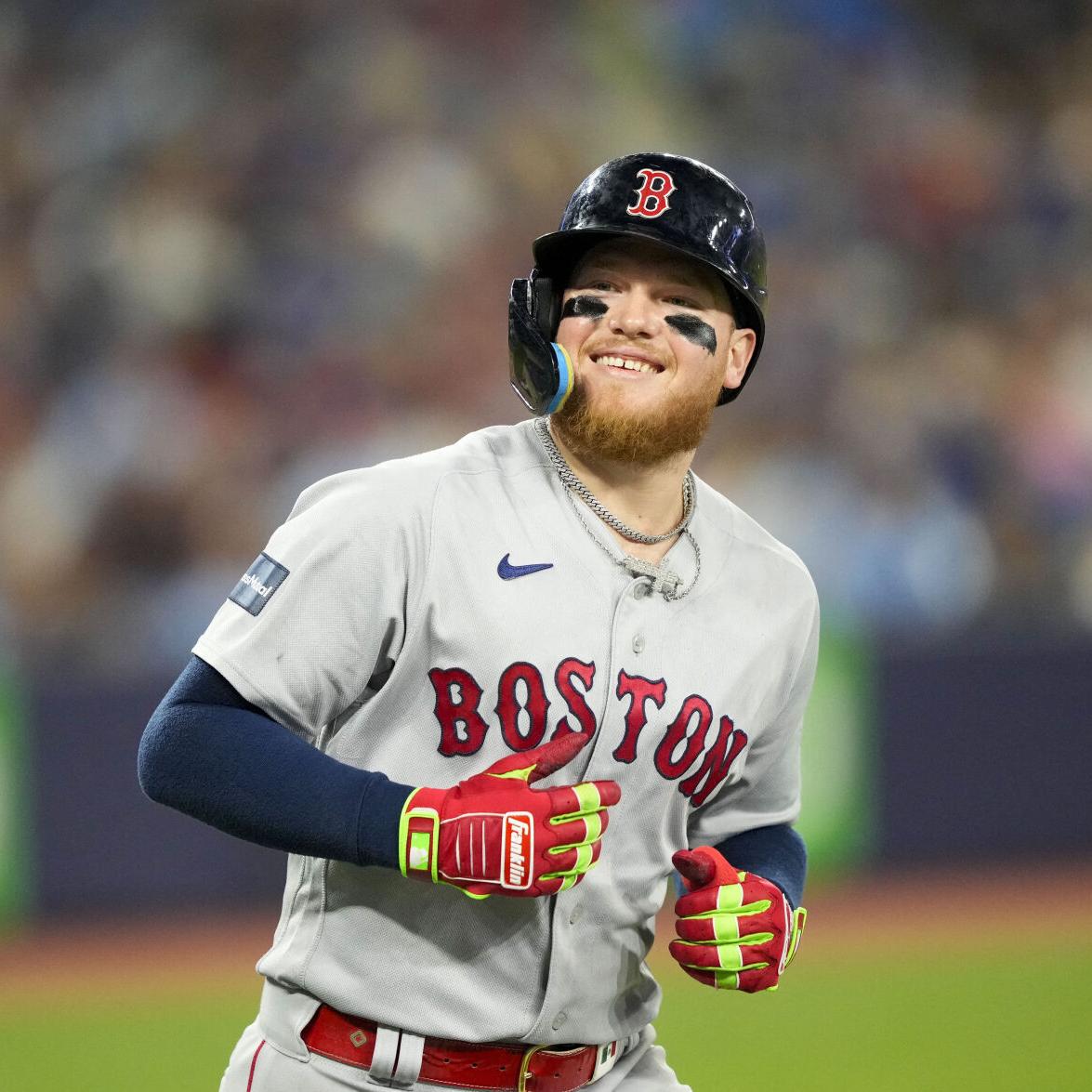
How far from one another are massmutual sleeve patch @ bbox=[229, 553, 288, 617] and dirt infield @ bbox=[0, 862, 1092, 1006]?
13.6 ft

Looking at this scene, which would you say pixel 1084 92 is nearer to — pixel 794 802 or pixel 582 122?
pixel 582 122

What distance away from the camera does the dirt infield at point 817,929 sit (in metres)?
6.35

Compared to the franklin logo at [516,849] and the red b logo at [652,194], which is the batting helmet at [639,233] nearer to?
the red b logo at [652,194]

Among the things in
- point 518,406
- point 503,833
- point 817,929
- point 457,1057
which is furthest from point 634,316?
point 518,406

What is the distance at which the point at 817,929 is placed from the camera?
6.91 meters

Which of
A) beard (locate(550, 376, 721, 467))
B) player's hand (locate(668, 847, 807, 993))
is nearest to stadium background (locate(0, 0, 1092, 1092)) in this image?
player's hand (locate(668, 847, 807, 993))

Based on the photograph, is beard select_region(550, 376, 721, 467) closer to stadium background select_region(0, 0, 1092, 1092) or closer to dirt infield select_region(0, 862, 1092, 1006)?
stadium background select_region(0, 0, 1092, 1092)

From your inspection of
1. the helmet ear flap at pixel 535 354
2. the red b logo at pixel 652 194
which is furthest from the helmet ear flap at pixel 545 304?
the red b logo at pixel 652 194

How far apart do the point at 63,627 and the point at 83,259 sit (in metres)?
2.17

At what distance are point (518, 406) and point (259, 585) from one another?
6.34 meters

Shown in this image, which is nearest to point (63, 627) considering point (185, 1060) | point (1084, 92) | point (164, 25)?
point (185, 1060)

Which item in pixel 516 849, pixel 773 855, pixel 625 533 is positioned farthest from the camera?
pixel 773 855

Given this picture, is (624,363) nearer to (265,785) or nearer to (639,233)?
(639,233)

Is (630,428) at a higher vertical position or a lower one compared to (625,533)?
higher
